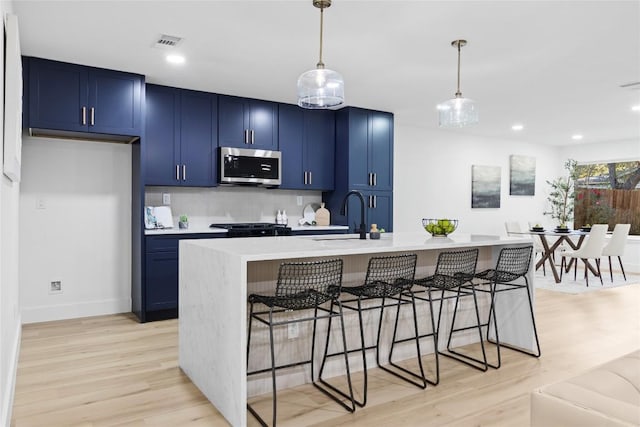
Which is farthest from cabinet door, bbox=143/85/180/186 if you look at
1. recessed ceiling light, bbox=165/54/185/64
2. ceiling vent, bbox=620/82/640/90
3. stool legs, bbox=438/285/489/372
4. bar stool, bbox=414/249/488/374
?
ceiling vent, bbox=620/82/640/90

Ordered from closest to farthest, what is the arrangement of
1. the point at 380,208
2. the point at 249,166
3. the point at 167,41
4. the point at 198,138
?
1. the point at 167,41
2. the point at 198,138
3. the point at 249,166
4. the point at 380,208

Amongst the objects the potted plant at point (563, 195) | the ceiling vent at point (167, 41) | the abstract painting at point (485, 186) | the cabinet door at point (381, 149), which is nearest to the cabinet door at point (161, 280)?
the ceiling vent at point (167, 41)

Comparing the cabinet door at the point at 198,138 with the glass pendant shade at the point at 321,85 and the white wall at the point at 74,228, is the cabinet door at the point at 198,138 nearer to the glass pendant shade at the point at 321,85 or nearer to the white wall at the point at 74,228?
the white wall at the point at 74,228

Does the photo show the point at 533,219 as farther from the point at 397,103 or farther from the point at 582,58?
the point at 582,58

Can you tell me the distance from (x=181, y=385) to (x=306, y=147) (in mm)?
3619

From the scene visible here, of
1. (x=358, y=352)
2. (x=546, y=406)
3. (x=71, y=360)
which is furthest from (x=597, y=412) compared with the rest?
(x=71, y=360)

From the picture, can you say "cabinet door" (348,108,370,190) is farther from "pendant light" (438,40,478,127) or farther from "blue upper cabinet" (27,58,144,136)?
"blue upper cabinet" (27,58,144,136)

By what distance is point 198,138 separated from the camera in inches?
199

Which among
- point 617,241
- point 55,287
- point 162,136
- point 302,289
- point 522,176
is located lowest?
point 55,287

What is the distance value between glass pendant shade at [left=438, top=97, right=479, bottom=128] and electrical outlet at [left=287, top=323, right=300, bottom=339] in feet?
6.49

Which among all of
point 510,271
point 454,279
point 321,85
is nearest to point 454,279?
point 454,279

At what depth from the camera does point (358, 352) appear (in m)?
3.18

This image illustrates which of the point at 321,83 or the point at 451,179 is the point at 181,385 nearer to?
the point at 321,83

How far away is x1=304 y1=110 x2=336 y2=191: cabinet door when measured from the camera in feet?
19.3
